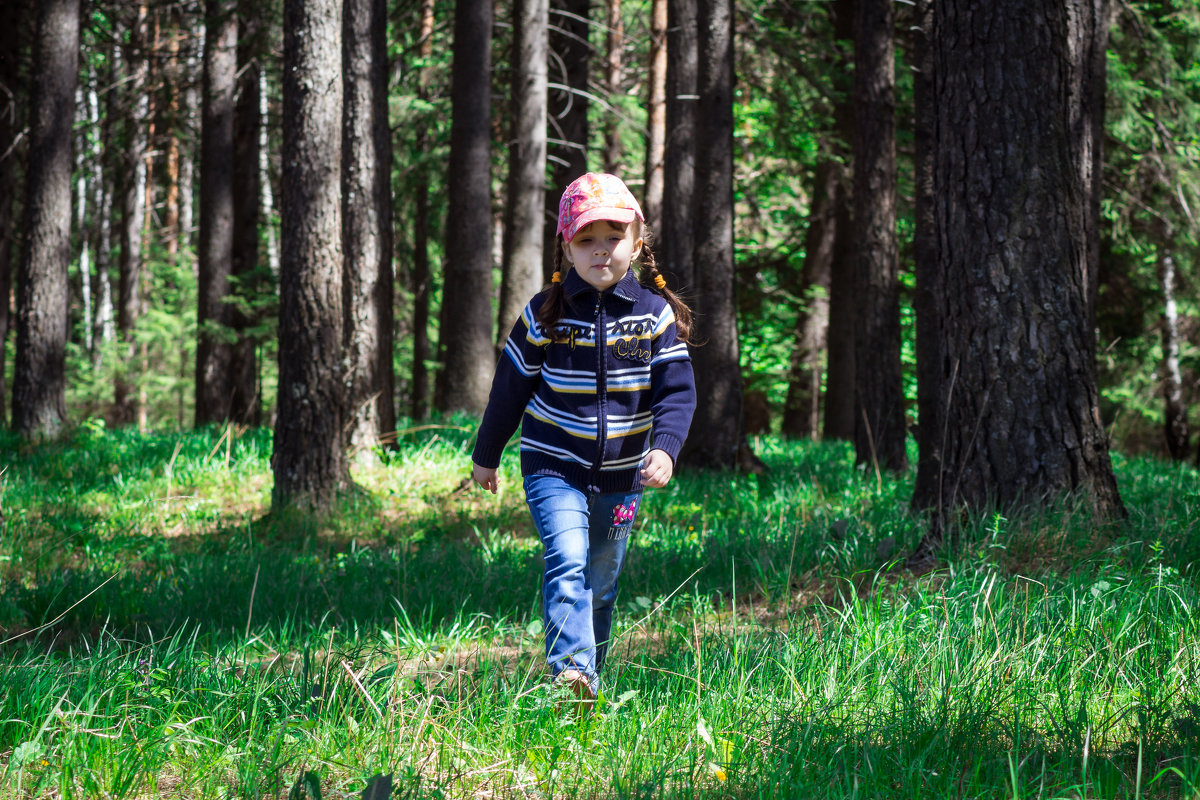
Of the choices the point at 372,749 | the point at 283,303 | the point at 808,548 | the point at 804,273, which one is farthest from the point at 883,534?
the point at 804,273

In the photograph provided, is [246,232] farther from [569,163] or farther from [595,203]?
[595,203]

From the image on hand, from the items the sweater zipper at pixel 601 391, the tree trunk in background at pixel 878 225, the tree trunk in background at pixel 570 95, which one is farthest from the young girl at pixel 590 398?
the tree trunk in background at pixel 570 95

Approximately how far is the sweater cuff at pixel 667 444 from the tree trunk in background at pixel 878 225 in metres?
6.93

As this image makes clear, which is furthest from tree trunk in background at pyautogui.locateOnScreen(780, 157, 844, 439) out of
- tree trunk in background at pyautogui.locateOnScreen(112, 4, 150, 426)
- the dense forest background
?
tree trunk in background at pyautogui.locateOnScreen(112, 4, 150, 426)

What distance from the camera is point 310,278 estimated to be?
718 centimetres

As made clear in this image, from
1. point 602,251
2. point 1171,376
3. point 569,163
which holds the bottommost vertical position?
point 1171,376

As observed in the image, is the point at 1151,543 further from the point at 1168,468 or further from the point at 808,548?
the point at 1168,468

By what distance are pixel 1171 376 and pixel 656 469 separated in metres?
15.7

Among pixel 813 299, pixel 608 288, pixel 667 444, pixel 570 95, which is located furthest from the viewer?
pixel 813 299

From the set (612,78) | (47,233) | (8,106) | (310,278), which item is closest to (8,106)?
(8,106)

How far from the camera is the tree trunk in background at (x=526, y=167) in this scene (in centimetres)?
1207

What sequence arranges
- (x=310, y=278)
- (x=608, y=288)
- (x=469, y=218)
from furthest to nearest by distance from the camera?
1. (x=469, y=218)
2. (x=310, y=278)
3. (x=608, y=288)

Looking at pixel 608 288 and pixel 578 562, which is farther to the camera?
pixel 608 288

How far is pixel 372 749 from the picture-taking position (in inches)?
104
